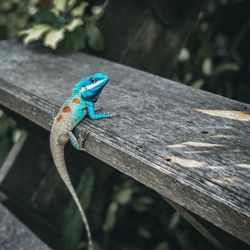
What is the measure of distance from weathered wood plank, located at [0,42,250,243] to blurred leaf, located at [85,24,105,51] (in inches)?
10.0

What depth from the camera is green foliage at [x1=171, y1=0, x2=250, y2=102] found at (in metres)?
4.23

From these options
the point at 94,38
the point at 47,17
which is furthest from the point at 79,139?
the point at 47,17

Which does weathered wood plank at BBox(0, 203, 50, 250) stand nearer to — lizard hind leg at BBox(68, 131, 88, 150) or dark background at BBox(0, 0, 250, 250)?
dark background at BBox(0, 0, 250, 250)

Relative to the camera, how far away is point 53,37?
2.61 metres

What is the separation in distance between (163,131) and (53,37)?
4.35 ft

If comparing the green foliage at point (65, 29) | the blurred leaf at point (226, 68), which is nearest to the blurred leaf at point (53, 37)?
the green foliage at point (65, 29)

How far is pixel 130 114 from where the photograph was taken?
5.60 ft

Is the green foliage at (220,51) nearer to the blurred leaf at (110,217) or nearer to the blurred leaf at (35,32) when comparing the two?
the blurred leaf at (110,217)

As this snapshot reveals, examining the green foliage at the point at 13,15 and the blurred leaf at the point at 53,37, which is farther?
the green foliage at the point at 13,15

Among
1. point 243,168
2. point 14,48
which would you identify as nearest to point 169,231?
point 14,48

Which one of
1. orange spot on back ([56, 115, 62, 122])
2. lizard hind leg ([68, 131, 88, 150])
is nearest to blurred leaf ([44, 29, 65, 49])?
orange spot on back ([56, 115, 62, 122])

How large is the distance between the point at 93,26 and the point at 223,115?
129 centimetres

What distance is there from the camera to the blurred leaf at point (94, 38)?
2.63 metres

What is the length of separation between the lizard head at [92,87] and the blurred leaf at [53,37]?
669 mm
